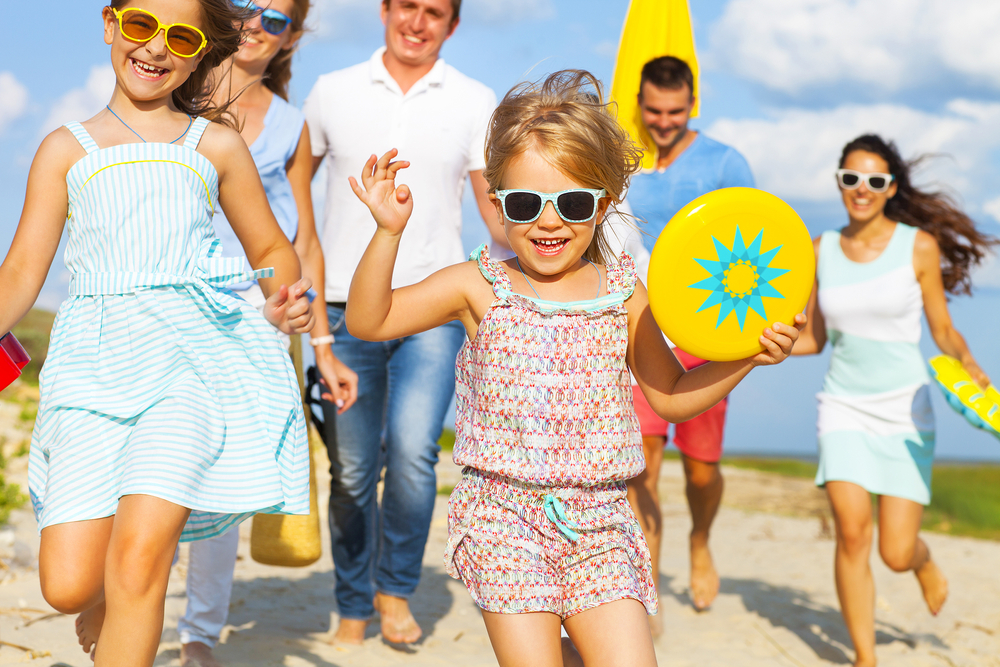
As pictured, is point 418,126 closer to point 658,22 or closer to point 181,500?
point 658,22

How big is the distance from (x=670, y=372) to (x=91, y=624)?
186cm

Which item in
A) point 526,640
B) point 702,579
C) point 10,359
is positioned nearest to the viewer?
point 526,640

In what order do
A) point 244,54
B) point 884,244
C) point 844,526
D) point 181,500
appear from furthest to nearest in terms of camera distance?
point 884,244, point 844,526, point 244,54, point 181,500

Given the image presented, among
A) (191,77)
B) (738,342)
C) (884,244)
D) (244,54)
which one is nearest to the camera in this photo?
(738,342)

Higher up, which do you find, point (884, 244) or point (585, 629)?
point (884, 244)

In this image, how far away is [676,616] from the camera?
5453 millimetres

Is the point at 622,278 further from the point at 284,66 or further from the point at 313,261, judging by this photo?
the point at 284,66

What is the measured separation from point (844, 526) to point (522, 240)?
2.67 metres

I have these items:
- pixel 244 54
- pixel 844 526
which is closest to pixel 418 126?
pixel 244 54

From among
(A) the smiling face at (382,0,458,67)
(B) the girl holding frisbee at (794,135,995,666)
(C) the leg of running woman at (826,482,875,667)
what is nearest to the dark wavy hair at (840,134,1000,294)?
(B) the girl holding frisbee at (794,135,995,666)

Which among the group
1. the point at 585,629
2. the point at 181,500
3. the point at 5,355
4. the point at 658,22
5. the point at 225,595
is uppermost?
the point at 658,22

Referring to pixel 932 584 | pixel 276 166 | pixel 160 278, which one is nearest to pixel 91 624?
pixel 160 278

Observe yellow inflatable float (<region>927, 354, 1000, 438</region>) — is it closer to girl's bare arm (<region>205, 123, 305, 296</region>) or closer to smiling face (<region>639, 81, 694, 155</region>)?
smiling face (<region>639, 81, 694, 155</region>)

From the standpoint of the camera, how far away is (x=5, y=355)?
2.68 m
